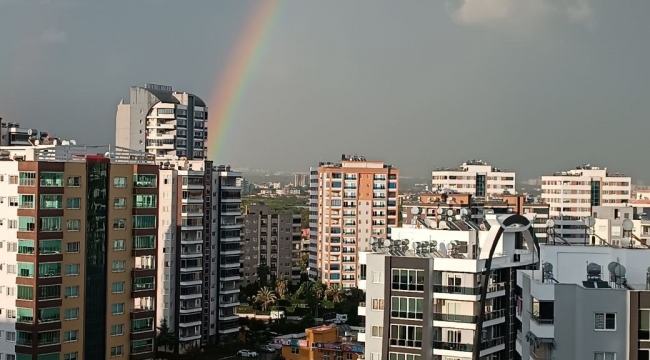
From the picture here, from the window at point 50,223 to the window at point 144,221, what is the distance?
1946mm

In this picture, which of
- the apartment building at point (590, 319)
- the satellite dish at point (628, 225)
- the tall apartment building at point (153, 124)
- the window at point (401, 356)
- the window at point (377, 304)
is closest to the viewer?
the apartment building at point (590, 319)

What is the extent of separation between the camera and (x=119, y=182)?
70.6ft

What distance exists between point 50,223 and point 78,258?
1.02 metres

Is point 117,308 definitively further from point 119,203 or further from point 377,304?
point 377,304

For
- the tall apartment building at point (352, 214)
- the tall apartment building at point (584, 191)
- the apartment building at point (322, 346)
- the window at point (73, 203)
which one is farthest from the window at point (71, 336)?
the tall apartment building at point (584, 191)

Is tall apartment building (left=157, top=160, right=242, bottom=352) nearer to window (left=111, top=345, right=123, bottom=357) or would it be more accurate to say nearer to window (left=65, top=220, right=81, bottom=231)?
window (left=111, top=345, right=123, bottom=357)

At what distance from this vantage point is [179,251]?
3231cm

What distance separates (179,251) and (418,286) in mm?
17008

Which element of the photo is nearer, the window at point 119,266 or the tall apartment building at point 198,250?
the window at point 119,266

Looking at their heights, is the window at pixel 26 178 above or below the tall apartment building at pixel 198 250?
above

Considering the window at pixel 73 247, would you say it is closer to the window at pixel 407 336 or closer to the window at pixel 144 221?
the window at pixel 144 221

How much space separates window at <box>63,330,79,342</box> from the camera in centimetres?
2022

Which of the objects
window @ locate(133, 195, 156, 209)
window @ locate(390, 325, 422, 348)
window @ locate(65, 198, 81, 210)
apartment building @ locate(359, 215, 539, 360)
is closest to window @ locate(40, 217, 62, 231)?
window @ locate(65, 198, 81, 210)

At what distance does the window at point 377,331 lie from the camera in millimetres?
16750
